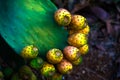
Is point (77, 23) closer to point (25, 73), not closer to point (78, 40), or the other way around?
point (78, 40)

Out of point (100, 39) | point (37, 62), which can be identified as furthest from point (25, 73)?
point (100, 39)

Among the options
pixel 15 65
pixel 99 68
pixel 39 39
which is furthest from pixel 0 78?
pixel 99 68

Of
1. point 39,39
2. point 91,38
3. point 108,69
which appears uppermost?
point 39,39

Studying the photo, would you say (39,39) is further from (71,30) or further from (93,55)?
(93,55)

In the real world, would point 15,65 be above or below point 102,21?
above

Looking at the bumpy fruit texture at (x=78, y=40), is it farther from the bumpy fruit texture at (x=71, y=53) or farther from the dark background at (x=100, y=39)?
the dark background at (x=100, y=39)

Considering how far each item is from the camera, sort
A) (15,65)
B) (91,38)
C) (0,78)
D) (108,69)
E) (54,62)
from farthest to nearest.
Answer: (91,38)
(108,69)
(15,65)
(0,78)
(54,62)
